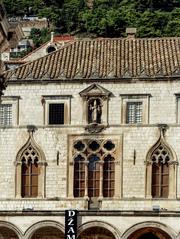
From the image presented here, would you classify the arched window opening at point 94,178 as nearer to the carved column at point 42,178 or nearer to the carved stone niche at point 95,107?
the carved stone niche at point 95,107

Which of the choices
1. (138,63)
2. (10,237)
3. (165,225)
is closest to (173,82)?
(138,63)

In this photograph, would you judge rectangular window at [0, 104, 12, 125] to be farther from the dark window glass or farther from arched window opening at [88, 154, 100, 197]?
the dark window glass

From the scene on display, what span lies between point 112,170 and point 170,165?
8.41 ft

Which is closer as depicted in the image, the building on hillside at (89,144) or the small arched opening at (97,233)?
the small arched opening at (97,233)

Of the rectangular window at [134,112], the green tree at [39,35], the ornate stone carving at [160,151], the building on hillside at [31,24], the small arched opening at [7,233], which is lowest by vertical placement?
the small arched opening at [7,233]

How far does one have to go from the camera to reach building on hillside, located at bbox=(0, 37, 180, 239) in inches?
2094

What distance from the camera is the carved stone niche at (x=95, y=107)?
53906 mm

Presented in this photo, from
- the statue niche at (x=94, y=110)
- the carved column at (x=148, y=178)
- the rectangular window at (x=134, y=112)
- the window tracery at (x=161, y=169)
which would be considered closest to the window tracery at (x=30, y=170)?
the statue niche at (x=94, y=110)

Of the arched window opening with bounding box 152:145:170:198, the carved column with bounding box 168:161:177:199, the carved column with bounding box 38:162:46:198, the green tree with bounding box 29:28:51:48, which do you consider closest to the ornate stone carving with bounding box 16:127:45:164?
the carved column with bounding box 38:162:46:198

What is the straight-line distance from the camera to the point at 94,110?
54.1 metres

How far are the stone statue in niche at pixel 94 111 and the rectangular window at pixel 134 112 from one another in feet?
4.13

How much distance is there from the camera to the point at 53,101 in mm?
54281

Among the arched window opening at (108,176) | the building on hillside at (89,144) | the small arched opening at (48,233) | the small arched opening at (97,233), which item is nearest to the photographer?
the small arched opening at (48,233)

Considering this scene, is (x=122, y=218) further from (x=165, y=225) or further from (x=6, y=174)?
(x=6, y=174)
